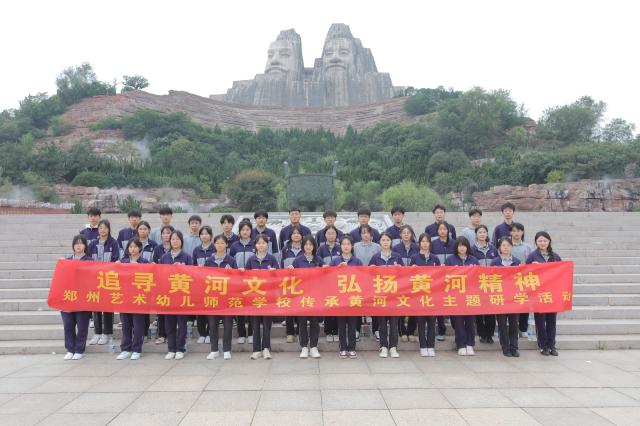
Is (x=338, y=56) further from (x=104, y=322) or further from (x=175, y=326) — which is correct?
(x=175, y=326)

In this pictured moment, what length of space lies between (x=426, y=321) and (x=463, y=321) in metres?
0.40

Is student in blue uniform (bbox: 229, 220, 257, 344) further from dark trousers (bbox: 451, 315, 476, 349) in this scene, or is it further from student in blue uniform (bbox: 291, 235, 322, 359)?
dark trousers (bbox: 451, 315, 476, 349)

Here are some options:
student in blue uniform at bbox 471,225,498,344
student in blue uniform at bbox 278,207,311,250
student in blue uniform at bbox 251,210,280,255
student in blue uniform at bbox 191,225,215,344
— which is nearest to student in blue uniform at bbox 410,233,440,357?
student in blue uniform at bbox 471,225,498,344

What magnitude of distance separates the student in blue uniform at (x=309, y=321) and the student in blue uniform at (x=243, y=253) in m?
0.58

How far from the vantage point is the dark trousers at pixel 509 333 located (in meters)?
4.86

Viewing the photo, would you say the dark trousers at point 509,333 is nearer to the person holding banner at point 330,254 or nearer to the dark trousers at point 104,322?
the person holding banner at point 330,254

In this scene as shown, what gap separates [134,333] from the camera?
4.92 meters

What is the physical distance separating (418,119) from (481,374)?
42399mm

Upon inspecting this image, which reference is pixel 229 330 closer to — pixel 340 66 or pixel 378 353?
pixel 378 353

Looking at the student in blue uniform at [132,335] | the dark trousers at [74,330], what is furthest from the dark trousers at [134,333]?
the dark trousers at [74,330]

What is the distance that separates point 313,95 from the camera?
2297 inches

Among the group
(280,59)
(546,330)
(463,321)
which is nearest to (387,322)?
(463,321)

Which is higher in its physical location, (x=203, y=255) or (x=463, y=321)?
(x=203, y=255)

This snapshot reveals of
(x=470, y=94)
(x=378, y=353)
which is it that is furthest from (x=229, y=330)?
(x=470, y=94)
